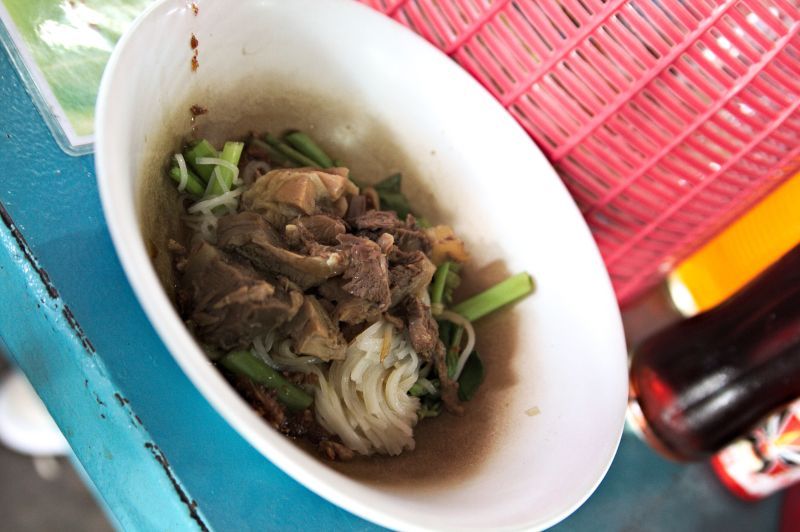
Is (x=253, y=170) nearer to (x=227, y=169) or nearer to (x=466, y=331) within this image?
(x=227, y=169)

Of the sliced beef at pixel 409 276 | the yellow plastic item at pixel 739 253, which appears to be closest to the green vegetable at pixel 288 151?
the sliced beef at pixel 409 276

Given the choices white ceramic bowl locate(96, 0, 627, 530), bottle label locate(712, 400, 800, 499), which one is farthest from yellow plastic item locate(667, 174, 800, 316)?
white ceramic bowl locate(96, 0, 627, 530)

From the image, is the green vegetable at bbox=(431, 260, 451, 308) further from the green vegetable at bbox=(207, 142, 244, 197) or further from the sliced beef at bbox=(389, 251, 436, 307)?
the green vegetable at bbox=(207, 142, 244, 197)

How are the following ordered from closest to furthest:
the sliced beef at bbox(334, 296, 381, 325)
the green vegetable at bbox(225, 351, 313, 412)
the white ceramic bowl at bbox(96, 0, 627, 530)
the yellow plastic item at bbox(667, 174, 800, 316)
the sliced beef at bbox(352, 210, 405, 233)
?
the white ceramic bowl at bbox(96, 0, 627, 530) < the green vegetable at bbox(225, 351, 313, 412) < the sliced beef at bbox(334, 296, 381, 325) < the sliced beef at bbox(352, 210, 405, 233) < the yellow plastic item at bbox(667, 174, 800, 316)

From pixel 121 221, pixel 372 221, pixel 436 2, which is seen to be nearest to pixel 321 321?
pixel 372 221

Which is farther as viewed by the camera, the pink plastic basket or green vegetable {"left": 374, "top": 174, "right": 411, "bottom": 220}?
green vegetable {"left": 374, "top": 174, "right": 411, "bottom": 220}

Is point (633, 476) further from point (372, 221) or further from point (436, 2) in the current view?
point (436, 2)

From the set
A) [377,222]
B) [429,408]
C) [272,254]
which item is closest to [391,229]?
[377,222]
